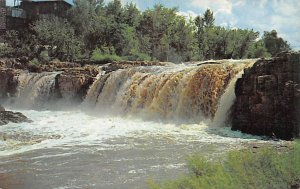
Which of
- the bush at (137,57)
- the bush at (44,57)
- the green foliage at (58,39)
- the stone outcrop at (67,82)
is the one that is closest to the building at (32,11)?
the green foliage at (58,39)

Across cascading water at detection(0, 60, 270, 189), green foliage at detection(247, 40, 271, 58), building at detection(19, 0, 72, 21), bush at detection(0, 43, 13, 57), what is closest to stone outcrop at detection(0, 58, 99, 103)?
cascading water at detection(0, 60, 270, 189)

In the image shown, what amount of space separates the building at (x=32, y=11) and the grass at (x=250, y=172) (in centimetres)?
4403

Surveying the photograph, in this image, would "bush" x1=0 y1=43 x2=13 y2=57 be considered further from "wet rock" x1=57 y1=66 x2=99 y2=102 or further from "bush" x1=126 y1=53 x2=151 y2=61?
"wet rock" x1=57 y1=66 x2=99 y2=102

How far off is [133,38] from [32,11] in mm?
12862

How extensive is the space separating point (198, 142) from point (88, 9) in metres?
38.0

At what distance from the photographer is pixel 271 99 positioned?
12.8m

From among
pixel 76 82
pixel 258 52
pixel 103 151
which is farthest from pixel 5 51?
pixel 103 151

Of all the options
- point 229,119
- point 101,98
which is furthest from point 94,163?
point 101,98

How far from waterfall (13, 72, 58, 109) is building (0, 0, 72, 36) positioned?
19.1 meters

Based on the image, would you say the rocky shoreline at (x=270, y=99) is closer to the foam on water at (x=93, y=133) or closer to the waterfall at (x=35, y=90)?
the foam on water at (x=93, y=133)

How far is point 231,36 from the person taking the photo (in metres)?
46.1

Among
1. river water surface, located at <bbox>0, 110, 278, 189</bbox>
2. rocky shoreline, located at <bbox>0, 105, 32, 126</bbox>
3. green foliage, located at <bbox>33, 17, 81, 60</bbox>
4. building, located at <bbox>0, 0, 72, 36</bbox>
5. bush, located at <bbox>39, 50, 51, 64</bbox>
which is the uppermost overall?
building, located at <bbox>0, 0, 72, 36</bbox>

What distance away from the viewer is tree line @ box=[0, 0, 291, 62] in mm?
39219

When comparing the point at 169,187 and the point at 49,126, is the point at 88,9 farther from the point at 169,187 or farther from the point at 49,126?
the point at 169,187
